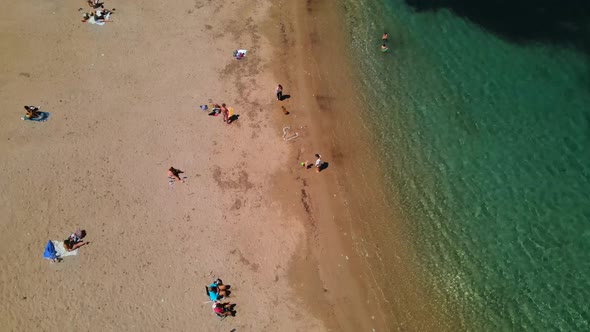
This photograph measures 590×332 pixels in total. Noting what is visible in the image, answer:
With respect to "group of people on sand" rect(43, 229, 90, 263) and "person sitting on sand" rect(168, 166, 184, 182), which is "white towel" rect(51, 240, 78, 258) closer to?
"group of people on sand" rect(43, 229, 90, 263)

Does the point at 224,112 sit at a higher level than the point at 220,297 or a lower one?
higher

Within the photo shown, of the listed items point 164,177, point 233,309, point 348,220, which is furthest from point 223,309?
point 164,177

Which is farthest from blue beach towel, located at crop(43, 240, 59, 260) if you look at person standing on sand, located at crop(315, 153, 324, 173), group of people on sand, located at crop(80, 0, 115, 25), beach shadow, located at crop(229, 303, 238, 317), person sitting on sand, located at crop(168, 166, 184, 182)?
group of people on sand, located at crop(80, 0, 115, 25)

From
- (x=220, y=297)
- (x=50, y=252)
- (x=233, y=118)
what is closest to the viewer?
(x=220, y=297)

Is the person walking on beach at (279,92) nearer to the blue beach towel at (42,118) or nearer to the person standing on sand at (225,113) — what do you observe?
the person standing on sand at (225,113)

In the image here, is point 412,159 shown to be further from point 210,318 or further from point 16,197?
point 16,197

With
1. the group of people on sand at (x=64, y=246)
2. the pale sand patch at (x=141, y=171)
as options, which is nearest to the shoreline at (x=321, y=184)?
the pale sand patch at (x=141, y=171)

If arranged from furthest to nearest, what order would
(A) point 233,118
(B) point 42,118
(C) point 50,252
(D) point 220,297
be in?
(A) point 233,118 → (B) point 42,118 → (C) point 50,252 → (D) point 220,297

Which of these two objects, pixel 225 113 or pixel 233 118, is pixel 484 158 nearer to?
pixel 233 118
